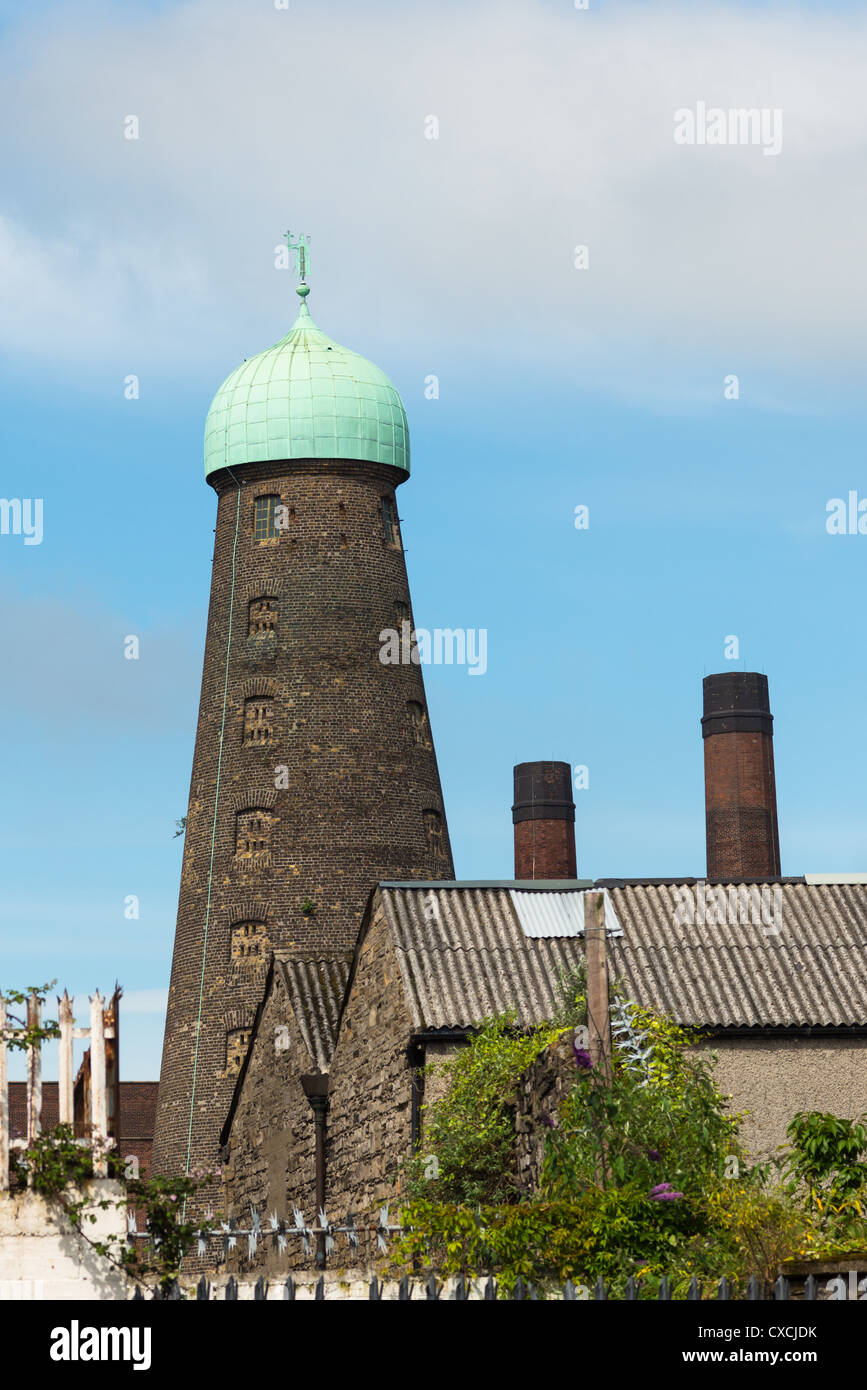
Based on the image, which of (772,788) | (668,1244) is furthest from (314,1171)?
(772,788)

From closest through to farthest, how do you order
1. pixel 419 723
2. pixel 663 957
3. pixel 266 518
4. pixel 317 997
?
pixel 663 957 < pixel 317 997 < pixel 419 723 < pixel 266 518

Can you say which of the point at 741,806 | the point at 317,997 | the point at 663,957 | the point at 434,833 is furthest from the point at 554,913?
the point at 741,806

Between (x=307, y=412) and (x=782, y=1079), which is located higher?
(x=307, y=412)

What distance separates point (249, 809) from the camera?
41.6 m

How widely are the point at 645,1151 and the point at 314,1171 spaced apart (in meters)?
10.7

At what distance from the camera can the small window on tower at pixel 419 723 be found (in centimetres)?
4300

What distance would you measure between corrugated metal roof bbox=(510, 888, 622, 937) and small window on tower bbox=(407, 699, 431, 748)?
581 inches

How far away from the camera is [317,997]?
3062 centimetres

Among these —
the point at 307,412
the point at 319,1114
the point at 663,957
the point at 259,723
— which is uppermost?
the point at 307,412

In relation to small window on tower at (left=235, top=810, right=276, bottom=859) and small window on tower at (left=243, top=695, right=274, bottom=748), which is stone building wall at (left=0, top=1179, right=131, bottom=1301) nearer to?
small window on tower at (left=235, top=810, right=276, bottom=859)

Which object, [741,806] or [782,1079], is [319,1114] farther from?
[741,806]

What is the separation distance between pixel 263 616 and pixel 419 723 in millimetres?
4147

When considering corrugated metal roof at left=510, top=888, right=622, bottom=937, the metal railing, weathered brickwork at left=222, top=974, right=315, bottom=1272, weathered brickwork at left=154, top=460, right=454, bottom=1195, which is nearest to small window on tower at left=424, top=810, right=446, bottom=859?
weathered brickwork at left=154, top=460, right=454, bottom=1195
